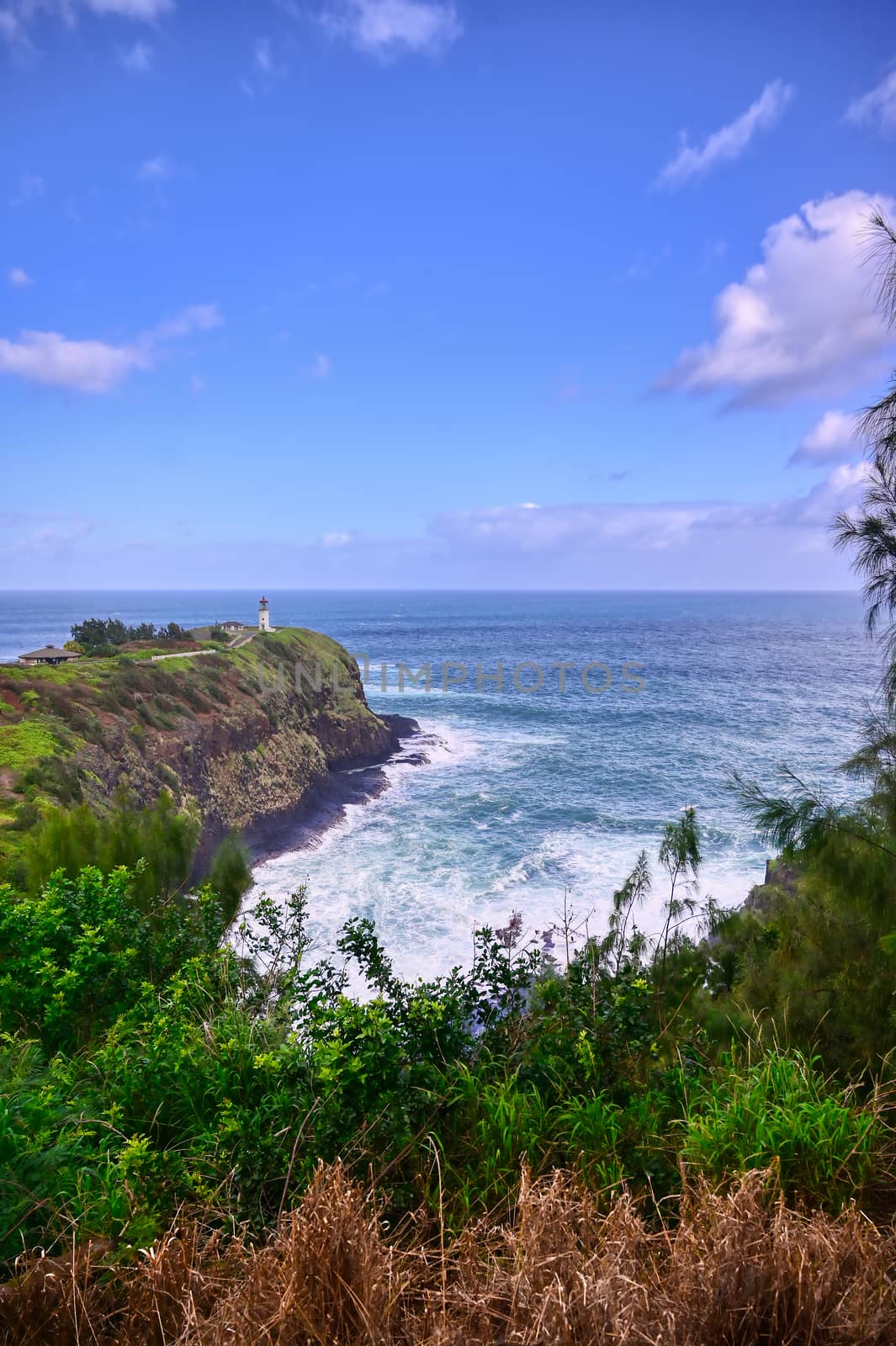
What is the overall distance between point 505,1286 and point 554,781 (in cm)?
2910

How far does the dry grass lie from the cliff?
10.6 meters

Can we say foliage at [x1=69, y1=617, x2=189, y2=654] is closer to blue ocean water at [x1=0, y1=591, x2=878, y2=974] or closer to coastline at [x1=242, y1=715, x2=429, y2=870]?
coastline at [x1=242, y1=715, x2=429, y2=870]

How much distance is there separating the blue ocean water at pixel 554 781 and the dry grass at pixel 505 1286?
5.36 meters

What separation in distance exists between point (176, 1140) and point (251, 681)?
99.7 ft

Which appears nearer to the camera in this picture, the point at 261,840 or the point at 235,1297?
the point at 235,1297

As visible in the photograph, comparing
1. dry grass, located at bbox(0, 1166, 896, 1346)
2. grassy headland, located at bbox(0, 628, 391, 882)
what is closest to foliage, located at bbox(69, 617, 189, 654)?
grassy headland, located at bbox(0, 628, 391, 882)

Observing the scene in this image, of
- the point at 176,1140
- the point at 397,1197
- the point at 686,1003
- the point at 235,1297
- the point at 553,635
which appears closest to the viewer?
the point at 235,1297

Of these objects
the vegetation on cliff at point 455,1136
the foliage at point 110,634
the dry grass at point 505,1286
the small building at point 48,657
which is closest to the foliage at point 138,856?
the vegetation on cliff at point 455,1136

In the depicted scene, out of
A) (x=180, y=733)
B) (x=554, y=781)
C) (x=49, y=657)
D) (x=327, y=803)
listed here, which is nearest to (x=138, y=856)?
(x=180, y=733)

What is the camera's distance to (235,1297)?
2535mm

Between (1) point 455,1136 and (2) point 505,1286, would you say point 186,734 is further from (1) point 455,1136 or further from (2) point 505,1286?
(2) point 505,1286

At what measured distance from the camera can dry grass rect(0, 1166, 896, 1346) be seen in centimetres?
235

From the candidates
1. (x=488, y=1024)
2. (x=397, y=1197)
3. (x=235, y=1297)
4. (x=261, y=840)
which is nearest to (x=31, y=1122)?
(x=235, y=1297)

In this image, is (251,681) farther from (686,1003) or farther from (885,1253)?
(885,1253)
